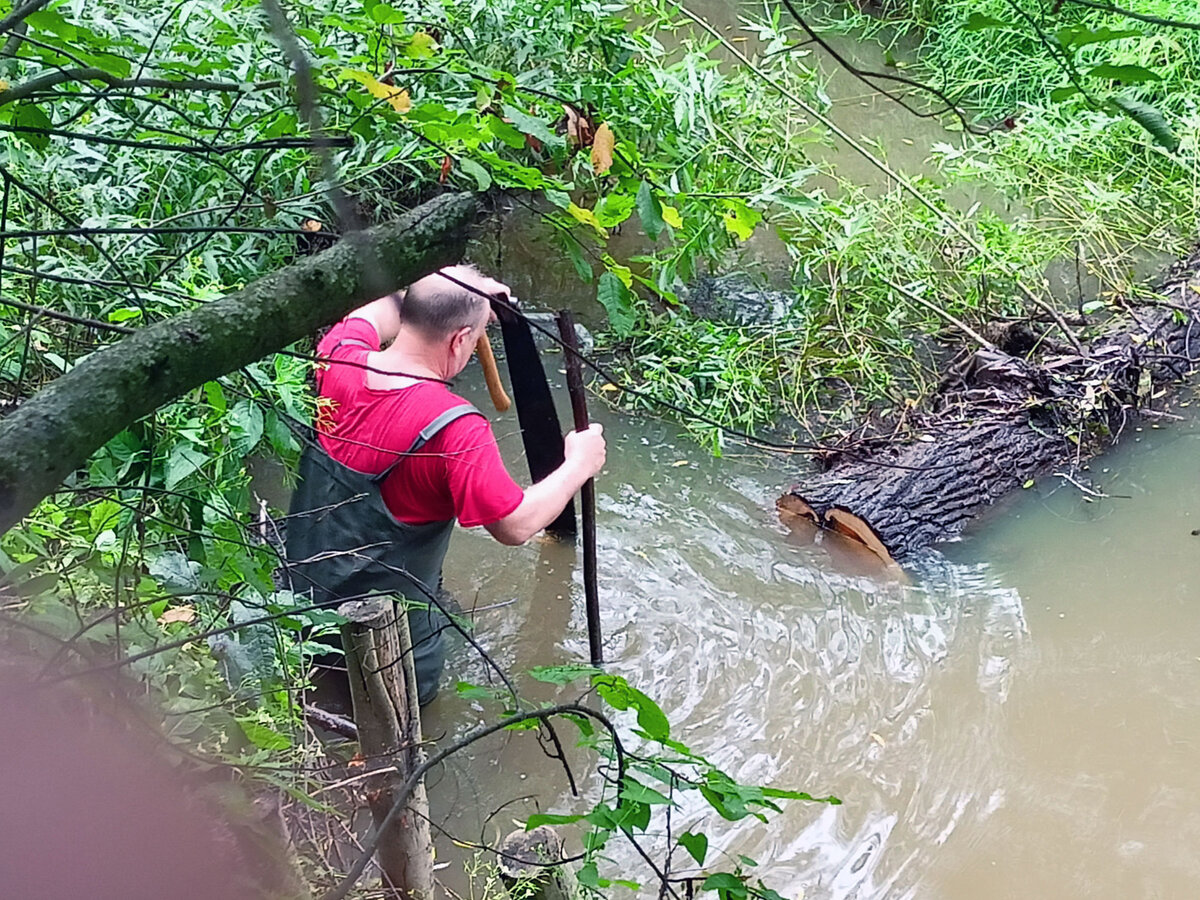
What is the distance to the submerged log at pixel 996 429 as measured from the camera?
12.4 feet

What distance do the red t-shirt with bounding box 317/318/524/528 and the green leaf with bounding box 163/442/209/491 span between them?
413 mm

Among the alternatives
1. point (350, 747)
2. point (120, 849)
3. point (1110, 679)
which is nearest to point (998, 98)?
point (1110, 679)

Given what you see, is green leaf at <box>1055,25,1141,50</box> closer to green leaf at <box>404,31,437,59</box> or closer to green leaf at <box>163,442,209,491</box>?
green leaf at <box>404,31,437,59</box>

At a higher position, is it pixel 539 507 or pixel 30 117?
pixel 30 117

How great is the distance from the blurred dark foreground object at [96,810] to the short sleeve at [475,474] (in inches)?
72.6

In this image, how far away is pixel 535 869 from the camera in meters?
1.90

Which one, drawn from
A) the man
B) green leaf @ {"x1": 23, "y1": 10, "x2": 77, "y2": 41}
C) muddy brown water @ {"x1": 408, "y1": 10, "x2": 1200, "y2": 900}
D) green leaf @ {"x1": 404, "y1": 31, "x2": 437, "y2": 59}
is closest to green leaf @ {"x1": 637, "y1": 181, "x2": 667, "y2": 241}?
green leaf @ {"x1": 404, "y1": 31, "x2": 437, "y2": 59}

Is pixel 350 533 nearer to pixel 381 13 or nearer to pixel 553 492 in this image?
pixel 553 492

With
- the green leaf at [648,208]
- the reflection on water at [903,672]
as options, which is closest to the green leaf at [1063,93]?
the green leaf at [648,208]

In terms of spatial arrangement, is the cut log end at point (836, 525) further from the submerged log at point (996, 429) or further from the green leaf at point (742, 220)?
the green leaf at point (742, 220)

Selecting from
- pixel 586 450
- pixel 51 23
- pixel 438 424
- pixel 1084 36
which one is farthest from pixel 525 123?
pixel 586 450

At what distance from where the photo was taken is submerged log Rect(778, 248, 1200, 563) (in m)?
3.79

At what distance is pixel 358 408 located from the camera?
8.55 ft

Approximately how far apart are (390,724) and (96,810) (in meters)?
1.42
